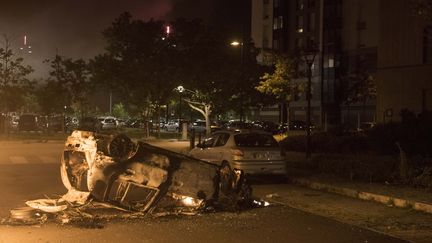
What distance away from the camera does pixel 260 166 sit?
52.6 ft

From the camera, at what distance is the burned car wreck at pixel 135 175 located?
1044cm

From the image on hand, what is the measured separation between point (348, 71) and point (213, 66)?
30.0 metres

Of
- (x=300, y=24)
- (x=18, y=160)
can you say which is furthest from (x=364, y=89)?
(x=18, y=160)

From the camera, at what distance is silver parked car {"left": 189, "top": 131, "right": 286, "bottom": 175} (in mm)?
15930

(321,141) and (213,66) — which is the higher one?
(213,66)

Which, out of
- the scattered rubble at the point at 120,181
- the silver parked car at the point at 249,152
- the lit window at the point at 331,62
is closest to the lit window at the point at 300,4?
the lit window at the point at 331,62

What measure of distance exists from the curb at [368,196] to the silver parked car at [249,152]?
2.64ft

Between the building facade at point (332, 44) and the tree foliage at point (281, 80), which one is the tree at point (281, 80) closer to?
the tree foliage at point (281, 80)

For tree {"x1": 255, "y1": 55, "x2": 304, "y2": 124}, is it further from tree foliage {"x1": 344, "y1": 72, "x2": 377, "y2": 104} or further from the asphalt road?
the asphalt road

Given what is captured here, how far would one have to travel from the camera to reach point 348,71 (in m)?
69.1

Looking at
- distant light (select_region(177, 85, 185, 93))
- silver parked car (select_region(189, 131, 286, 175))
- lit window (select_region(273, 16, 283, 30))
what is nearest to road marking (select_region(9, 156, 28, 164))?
silver parked car (select_region(189, 131, 286, 175))

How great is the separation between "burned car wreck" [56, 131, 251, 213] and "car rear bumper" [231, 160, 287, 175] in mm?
4027

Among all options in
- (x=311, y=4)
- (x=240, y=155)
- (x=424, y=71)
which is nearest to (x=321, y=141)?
(x=424, y=71)

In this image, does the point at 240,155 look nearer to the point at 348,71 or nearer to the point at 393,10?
the point at 393,10
